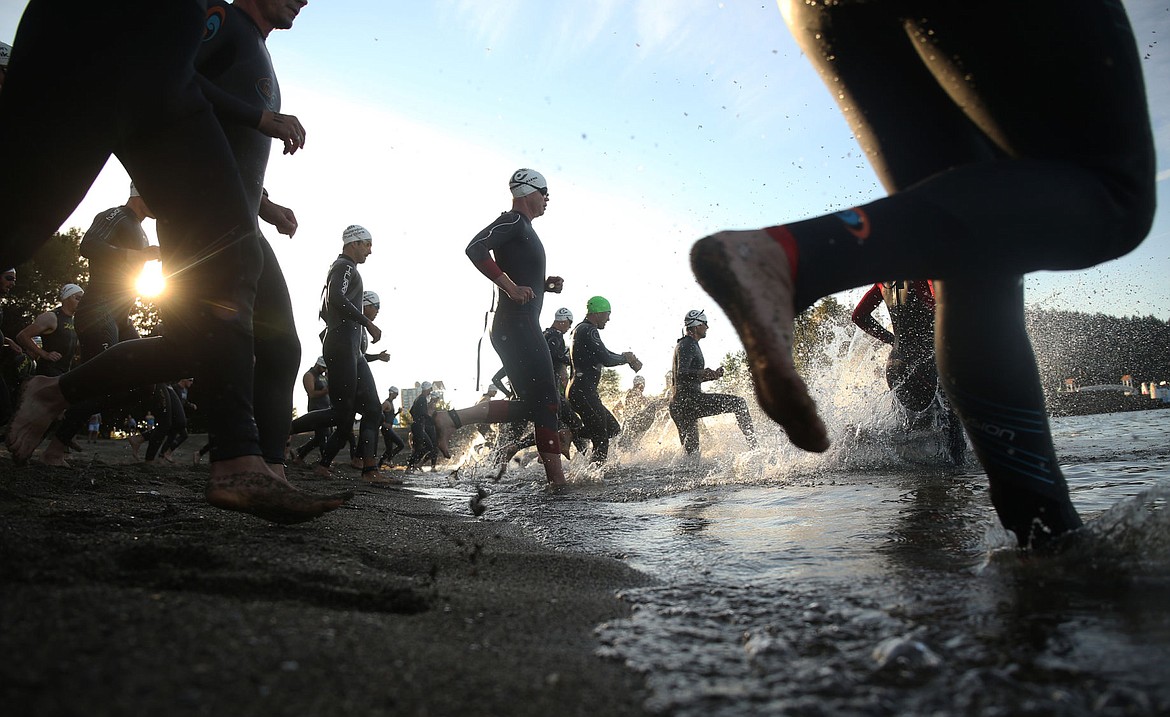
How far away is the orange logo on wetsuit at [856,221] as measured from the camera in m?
1.23

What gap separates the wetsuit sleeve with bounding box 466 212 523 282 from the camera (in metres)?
5.29

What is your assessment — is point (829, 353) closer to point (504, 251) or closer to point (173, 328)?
point (504, 251)

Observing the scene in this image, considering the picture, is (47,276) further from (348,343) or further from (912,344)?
(912,344)

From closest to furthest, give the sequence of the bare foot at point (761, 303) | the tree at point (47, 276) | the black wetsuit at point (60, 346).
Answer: the bare foot at point (761, 303) → the black wetsuit at point (60, 346) → the tree at point (47, 276)

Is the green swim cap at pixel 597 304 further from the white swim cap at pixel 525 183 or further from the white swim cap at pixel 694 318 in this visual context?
the white swim cap at pixel 525 183

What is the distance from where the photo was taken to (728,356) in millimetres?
38094

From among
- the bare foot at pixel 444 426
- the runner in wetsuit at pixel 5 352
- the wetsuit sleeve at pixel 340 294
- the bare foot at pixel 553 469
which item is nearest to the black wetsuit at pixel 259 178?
→ the runner in wetsuit at pixel 5 352

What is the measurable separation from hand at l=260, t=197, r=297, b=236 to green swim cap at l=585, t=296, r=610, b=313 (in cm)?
719

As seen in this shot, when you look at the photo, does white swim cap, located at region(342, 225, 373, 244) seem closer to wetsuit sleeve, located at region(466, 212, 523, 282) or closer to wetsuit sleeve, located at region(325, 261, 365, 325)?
wetsuit sleeve, located at region(325, 261, 365, 325)

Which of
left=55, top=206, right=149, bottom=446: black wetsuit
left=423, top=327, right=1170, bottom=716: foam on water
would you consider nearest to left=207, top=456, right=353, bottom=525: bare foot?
left=423, top=327, right=1170, bottom=716: foam on water

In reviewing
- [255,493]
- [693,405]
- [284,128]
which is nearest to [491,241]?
[284,128]

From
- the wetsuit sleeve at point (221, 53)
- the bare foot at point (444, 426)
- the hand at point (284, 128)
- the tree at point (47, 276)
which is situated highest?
the tree at point (47, 276)

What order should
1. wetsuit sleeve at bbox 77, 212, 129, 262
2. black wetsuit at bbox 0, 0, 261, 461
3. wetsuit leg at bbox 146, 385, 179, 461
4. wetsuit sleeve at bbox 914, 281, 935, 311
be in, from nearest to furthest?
1. black wetsuit at bbox 0, 0, 261, 461
2. wetsuit sleeve at bbox 77, 212, 129, 262
3. wetsuit sleeve at bbox 914, 281, 935, 311
4. wetsuit leg at bbox 146, 385, 179, 461

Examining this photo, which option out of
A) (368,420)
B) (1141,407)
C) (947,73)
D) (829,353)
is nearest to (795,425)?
(947,73)
